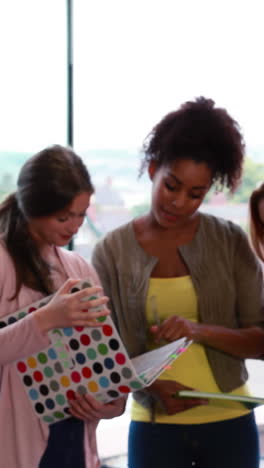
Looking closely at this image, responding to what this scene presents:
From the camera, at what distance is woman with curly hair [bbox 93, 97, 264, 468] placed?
5.70ft

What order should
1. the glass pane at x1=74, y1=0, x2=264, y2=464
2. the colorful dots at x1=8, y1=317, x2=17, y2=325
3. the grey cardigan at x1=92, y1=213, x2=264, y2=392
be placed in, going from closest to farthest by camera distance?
the colorful dots at x1=8, y1=317, x2=17, y2=325 < the grey cardigan at x1=92, y1=213, x2=264, y2=392 < the glass pane at x1=74, y1=0, x2=264, y2=464

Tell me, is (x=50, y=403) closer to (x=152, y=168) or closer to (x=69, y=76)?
(x=152, y=168)

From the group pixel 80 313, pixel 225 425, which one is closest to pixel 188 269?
pixel 225 425

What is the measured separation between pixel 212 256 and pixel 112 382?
515 mm

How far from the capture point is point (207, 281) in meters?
1.79

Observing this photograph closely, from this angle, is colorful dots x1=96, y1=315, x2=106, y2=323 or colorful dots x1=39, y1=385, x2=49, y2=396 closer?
colorful dots x1=96, y1=315, x2=106, y2=323

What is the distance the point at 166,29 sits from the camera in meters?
3.48

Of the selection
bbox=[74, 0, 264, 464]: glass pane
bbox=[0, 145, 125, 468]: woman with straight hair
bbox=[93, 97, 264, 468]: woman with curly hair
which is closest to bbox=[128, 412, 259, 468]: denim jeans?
bbox=[93, 97, 264, 468]: woman with curly hair

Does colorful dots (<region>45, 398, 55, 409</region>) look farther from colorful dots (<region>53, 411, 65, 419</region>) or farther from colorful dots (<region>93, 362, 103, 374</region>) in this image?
colorful dots (<region>93, 362, 103, 374</region>)

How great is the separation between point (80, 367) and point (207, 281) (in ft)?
1.51

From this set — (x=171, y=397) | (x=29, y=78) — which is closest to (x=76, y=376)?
(x=171, y=397)

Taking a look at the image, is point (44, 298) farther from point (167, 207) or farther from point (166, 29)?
point (166, 29)

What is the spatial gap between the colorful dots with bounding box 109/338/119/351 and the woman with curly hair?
30 cm

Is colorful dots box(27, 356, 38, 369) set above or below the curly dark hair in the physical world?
below
